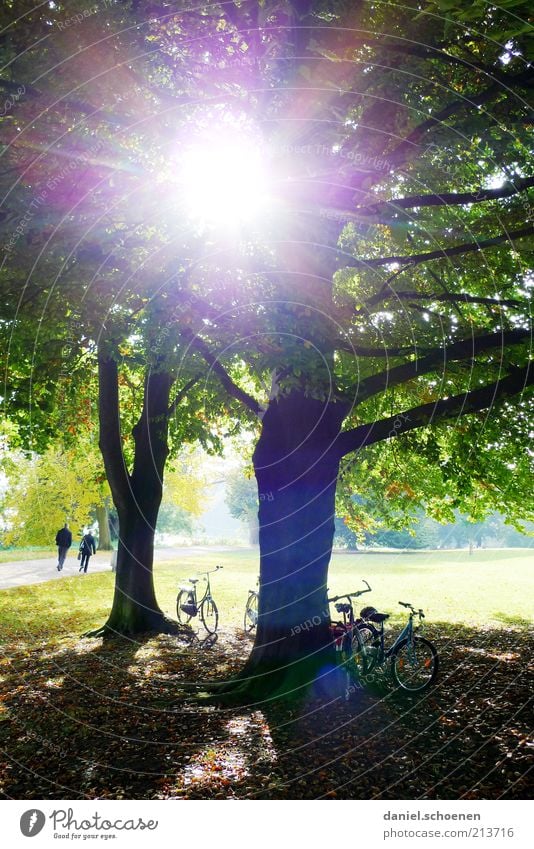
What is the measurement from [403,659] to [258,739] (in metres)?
3.30

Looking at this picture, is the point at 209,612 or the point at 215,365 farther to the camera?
the point at 209,612

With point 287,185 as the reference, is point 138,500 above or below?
below

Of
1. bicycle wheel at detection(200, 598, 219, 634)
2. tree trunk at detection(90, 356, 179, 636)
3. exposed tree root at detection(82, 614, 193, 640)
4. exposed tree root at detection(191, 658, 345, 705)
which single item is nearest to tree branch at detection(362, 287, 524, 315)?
tree trunk at detection(90, 356, 179, 636)

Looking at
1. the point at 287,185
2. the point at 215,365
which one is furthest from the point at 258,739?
the point at 287,185

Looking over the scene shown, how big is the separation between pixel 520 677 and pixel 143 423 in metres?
11.1

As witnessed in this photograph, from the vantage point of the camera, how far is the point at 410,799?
6.41 meters

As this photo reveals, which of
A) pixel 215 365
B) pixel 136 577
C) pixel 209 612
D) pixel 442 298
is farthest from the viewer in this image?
pixel 136 577

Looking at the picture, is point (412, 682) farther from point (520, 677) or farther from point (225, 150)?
point (225, 150)

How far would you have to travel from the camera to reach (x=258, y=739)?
8266 mm

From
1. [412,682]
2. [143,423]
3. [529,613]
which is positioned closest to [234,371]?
[143,423]

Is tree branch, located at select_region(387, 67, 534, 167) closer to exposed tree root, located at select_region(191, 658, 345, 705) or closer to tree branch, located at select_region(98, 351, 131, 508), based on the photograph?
exposed tree root, located at select_region(191, 658, 345, 705)

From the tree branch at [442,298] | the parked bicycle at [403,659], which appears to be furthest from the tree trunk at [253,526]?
the parked bicycle at [403,659]

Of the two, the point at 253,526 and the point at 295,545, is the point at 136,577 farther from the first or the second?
the point at 253,526

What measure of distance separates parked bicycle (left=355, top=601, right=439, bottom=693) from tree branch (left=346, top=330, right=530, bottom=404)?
145 inches
